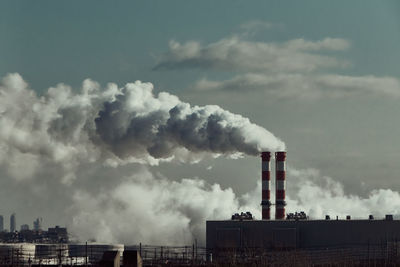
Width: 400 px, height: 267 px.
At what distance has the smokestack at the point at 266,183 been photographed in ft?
331

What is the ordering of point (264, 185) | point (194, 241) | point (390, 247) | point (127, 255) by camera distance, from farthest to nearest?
point (194, 241), point (264, 185), point (390, 247), point (127, 255)

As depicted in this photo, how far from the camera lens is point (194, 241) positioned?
383ft

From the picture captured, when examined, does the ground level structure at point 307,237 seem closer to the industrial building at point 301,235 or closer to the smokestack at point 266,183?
the industrial building at point 301,235

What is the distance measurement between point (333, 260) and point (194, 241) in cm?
3327

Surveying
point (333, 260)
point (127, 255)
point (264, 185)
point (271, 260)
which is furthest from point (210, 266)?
point (127, 255)

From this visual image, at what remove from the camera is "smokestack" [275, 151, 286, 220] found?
100250 mm

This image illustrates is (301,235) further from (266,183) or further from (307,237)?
(266,183)

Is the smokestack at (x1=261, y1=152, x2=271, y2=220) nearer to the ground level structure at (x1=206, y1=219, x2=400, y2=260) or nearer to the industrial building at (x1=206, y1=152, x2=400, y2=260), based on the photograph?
the industrial building at (x1=206, y1=152, x2=400, y2=260)

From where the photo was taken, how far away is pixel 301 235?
307 feet

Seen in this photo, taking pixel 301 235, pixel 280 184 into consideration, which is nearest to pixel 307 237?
pixel 301 235

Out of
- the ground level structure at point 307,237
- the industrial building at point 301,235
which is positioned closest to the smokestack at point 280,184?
the industrial building at point 301,235

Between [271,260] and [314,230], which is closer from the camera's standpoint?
[271,260]

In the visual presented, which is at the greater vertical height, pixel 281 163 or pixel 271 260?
pixel 281 163

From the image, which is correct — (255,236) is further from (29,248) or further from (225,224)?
(29,248)
